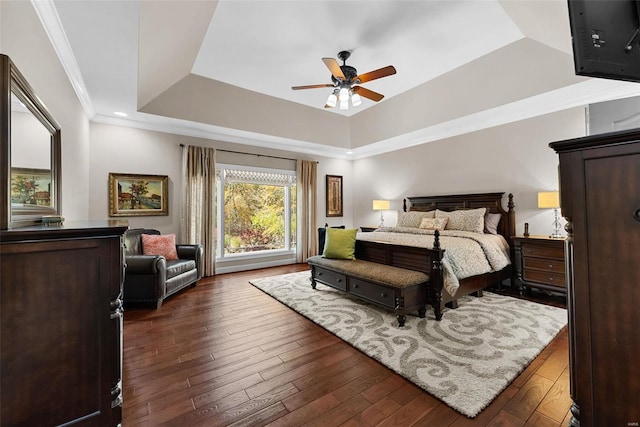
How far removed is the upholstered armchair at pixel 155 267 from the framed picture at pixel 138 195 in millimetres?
472

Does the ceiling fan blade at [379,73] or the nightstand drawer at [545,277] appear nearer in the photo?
the ceiling fan blade at [379,73]

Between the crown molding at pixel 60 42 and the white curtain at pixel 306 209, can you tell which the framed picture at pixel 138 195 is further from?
the white curtain at pixel 306 209

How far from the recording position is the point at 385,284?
9.15 ft

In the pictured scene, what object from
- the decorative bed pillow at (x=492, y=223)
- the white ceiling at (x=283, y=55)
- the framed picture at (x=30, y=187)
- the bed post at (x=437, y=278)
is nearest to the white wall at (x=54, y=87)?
the white ceiling at (x=283, y=55)

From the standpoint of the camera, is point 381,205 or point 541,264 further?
point 381,205

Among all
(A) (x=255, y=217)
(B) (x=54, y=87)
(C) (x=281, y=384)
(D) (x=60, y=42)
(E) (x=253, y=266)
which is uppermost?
(D) (x=60, y=42)

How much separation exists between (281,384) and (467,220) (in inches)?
146

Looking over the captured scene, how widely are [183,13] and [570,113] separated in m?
4.85

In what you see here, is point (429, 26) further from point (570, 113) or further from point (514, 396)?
point (514, 396)

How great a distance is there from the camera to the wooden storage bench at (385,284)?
270 centimetres

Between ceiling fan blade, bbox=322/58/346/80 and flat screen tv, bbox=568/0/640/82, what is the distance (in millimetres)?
2265

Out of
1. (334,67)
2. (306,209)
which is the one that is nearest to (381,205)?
(306,209)

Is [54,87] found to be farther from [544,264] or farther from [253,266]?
[544,264]

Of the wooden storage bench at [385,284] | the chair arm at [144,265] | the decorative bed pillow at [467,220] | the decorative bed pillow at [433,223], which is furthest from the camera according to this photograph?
the decorative bed pillow at [433,223]
